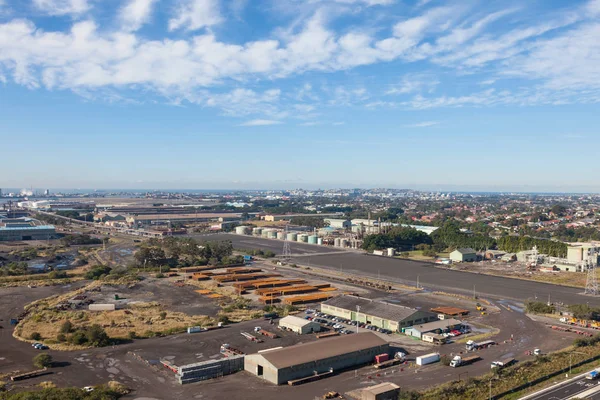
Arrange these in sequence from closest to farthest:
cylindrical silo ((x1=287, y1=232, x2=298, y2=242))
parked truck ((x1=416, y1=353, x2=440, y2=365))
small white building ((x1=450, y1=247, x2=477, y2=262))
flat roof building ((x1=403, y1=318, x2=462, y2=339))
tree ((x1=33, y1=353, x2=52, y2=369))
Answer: tree ((x1=33, y1=353, x2=52, y2=369)) < parked truck ((x1=416, y1=353, x2=440, y2=365)) < flat roof building ((x1=403, y1=318, x2=462, y2=339)) < small white building ((x1=450, y1=247, x2=477, y2=262)) < cylindrical silo ((x1=287, y1=232, x2=298, y2=242))

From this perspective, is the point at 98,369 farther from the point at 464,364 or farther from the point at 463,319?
the point at 463,319

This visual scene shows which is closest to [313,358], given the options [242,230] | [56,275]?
[56,275]

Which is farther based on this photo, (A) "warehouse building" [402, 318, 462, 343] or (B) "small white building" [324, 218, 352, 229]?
(B) "small white building" [324, 218, 352, 229]

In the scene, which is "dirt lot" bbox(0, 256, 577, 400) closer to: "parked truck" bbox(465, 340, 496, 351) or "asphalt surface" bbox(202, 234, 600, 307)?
"parked truck" bbox(465, 340, 496, 351)

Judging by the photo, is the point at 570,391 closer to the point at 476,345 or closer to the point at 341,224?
the point at 476,345

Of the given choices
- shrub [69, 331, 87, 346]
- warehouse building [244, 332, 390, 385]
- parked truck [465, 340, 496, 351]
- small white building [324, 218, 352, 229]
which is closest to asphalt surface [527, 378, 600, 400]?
parked truck [465, 340, 496, 351]

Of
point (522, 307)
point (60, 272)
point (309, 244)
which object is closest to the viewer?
point (522, 307)

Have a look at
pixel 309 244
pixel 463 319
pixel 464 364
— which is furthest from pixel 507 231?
pixel 464 364
